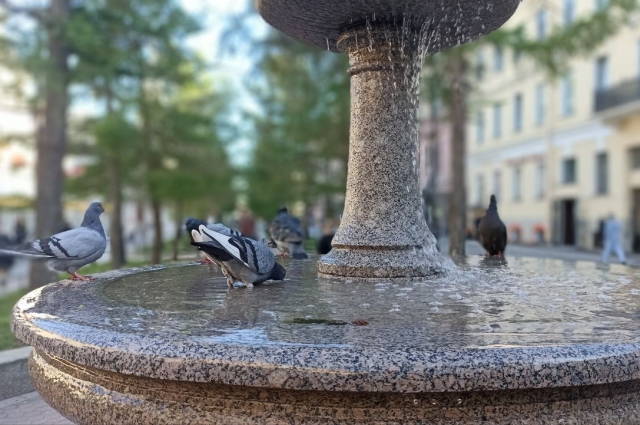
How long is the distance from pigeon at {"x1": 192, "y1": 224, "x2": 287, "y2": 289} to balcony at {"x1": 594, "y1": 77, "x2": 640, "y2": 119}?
23881 mm

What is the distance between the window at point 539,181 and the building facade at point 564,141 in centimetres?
5

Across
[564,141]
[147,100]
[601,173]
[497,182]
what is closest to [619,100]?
[601,173]

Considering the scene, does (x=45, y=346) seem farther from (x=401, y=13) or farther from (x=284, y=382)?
(x=401, y=13)

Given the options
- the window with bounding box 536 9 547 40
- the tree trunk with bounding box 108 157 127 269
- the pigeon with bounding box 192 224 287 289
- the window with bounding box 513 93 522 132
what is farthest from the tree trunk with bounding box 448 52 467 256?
the window with bounding box 513 93 522 132

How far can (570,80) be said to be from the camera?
3078 cm

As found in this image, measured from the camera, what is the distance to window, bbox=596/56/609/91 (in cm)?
2806

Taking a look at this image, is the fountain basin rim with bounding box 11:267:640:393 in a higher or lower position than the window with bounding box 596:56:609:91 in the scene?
lower

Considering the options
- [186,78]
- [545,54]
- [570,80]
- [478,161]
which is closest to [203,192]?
[186,78]

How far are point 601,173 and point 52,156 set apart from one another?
23.7m

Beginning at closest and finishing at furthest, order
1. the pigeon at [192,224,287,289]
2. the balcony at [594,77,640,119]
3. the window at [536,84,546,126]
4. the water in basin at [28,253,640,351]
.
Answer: the water in basin at [28,253,640,351], the pigeon at [192,224,287,289], the balcony at [594,77,640,119], the window at [536,84,546,126]

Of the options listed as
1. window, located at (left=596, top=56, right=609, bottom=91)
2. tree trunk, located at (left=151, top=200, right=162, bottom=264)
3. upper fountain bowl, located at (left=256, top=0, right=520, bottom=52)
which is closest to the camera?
upper fountain bowl, located at (left=256, top=0, right=520, bottom=52)

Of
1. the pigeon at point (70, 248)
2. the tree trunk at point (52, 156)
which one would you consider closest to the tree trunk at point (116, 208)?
the tree trunk at point (52, 156)

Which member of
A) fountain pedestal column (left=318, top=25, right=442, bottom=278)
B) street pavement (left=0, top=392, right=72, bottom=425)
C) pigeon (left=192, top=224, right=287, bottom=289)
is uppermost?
fountain pedestal column (left=318, top=25, right=442, bottom=278)

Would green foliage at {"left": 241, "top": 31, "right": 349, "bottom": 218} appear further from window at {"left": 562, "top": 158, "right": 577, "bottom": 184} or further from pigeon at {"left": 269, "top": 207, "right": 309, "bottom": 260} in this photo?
window at {"left": 562, "top": 158, "right": 577, "bottom": 184}
